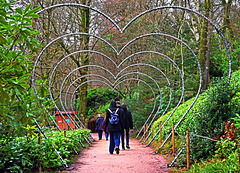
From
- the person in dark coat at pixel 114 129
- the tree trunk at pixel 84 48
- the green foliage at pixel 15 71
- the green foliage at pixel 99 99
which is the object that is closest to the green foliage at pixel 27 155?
the green foliage at pixel 15 71

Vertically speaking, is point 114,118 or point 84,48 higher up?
point 84,48

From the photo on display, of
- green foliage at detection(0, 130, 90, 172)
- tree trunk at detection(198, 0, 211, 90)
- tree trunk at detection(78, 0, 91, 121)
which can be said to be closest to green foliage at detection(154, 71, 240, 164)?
green foliage at detection(0, 130, 90, 172)

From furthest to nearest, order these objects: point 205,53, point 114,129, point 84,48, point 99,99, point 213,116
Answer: point 99,99, point 84,48, point 205,53, point 114,129, point 213,116

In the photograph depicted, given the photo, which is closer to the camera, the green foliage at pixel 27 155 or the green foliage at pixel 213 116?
the green foliage at pixel 27 155

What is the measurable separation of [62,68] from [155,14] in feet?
23.1

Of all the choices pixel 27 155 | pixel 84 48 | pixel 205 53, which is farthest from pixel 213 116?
pixel 84 48

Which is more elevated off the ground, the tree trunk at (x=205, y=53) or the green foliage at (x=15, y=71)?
the tree trunk at (x=205, y=53)

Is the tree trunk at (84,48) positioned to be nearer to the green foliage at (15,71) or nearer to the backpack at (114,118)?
the backpack at (114,118)

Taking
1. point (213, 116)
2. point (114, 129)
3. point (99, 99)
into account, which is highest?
point (99, 99)

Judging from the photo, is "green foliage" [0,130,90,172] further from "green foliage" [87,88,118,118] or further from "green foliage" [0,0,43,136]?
"green foliage" [87,88,118,118]

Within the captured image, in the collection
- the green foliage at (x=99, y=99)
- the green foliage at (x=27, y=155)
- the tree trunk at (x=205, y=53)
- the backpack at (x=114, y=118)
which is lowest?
the green foliage at (x=27, y=155)

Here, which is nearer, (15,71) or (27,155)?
(15,71)

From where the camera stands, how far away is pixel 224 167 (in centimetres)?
447

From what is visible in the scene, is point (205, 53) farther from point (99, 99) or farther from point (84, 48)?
point (99, 99)
